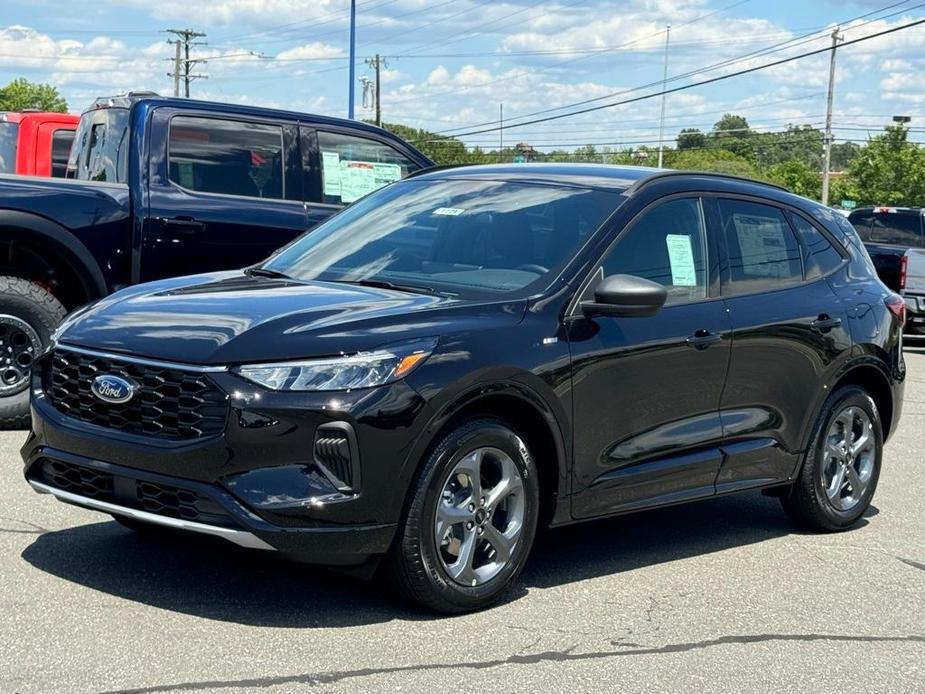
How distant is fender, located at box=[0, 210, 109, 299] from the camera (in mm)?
8359

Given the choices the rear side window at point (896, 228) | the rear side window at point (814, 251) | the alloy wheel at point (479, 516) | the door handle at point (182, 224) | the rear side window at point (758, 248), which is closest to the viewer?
the alloy wheel at point (479, 516)

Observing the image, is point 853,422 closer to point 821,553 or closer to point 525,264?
point 821,553

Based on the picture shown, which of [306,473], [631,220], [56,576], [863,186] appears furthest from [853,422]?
[863,186]

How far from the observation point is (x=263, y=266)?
21.5 ft

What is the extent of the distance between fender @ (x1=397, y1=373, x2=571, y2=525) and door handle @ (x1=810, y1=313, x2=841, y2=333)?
1958mm

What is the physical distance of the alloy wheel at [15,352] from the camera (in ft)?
28.1

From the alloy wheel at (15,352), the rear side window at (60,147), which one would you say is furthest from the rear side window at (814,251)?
the rear side window at (60,147)

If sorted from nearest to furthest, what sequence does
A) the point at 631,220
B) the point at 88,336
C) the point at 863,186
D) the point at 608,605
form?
1. the point at 88,336
2. the point at 608,605
3. the point at 631,220
4. the point at 863,186

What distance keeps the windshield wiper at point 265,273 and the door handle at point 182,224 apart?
255 centimetres

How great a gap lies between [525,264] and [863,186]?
99747mm

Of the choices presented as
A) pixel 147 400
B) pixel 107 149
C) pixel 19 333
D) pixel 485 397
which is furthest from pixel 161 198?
pixel 485 397

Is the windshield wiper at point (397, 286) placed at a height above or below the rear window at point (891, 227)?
below

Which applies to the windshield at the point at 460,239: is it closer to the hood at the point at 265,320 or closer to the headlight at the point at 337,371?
the hood at the point at 265,320

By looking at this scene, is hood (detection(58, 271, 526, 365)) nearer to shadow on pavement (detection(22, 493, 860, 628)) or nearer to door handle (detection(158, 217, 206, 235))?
shadow on pavement (detection(22, 493, 860, 628))
